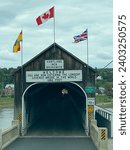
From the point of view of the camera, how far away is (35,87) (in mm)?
38000

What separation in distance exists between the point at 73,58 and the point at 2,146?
11.6 metres

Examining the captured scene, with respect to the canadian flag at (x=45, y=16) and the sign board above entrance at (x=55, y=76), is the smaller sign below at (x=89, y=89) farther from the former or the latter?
the canadian flag at (x=45, y=16)

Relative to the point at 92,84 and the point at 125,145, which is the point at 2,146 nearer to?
the point at 92,84

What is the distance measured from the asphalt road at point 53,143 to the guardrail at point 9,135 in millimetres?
350

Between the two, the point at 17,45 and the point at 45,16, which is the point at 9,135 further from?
the point at 45,16

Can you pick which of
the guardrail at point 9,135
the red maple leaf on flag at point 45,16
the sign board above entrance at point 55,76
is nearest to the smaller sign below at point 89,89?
the sign board above entrance at point 55,76

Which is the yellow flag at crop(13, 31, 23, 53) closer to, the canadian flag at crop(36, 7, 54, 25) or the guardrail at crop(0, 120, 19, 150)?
the canadian flag at crop(36, 7, 54, 25)

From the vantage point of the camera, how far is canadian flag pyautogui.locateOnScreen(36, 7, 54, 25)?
32000 millimetres

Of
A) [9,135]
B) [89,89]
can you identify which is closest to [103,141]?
[9,135]

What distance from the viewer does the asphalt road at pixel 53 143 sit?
82.6ft

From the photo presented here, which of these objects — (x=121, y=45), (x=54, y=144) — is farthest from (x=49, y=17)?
(x=121, y=45)

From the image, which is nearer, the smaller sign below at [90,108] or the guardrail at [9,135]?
the guardrail at [9,135]

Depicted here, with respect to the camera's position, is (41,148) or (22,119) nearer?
(41,148)

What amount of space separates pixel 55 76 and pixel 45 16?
195 inches
